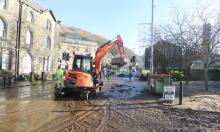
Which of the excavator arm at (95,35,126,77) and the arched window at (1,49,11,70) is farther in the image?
the arched window at (1,49,11,70)

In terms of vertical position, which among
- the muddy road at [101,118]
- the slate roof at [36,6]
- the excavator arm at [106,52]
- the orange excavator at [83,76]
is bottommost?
the muddy road at [101,118]

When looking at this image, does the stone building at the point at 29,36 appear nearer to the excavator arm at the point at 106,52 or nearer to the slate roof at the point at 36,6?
the slate roof at the point at 36,6

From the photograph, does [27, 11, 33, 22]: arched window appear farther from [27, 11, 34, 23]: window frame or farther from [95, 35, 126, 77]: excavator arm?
[95, 35, 126, 77]: excavator arm

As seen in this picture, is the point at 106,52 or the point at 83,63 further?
the point at 106,52

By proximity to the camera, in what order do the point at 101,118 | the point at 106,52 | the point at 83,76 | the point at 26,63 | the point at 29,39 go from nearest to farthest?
1. the point at 101,118
2. the point at 83,76
3. the point at 106,52
4. the point at 26,63
5. the point at 29,39

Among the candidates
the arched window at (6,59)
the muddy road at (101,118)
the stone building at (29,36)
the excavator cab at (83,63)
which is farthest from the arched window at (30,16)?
the muddy road at (101,118)

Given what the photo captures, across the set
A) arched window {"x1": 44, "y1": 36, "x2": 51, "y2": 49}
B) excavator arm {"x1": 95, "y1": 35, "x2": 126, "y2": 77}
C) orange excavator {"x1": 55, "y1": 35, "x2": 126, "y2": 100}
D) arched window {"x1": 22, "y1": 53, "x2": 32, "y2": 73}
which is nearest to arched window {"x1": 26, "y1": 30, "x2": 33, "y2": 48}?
arched window {"x1": 22, "y1": 53, "x2": 32, "y2": 73}

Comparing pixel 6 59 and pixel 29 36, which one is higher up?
pixel 29 36

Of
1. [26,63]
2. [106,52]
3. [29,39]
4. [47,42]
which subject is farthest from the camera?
[47,42]

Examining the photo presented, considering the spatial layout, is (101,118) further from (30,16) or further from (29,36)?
(30,16)

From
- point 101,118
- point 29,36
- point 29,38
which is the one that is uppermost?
point 29,36

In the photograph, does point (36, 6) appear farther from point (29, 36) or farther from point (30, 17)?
point (29, 36)

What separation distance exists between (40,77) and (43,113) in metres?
26.2

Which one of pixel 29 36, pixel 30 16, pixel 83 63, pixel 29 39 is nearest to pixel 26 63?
pixel 29 39
